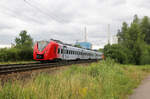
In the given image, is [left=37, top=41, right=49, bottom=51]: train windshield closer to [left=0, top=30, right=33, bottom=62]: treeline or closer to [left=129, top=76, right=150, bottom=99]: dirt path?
[left=0, top=30, right=33, bottom=62]: treeline

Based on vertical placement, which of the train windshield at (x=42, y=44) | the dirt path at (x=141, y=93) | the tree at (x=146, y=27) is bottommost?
the dirt path at (x=141, y=93)

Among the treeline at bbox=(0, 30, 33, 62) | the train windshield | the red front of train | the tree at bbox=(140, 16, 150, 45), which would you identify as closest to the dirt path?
the red front of train

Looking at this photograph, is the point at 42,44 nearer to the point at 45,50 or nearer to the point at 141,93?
the point at 45,50

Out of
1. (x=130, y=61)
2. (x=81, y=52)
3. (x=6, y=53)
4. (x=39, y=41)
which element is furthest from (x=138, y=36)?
(x=6, y=53)

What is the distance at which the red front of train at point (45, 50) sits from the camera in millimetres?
17375

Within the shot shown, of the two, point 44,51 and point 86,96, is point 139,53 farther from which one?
point 86,96

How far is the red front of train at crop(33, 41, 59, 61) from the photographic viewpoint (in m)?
17.4

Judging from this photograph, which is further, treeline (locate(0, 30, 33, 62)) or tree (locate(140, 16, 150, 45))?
tree (locate(140, 16, 150, 45))

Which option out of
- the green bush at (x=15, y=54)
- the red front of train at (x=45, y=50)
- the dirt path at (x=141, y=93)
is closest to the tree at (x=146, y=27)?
the green bush at (x=15, y=54)

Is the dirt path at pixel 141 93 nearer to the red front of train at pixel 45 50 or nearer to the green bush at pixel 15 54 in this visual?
the red front of train at pixel 45 50

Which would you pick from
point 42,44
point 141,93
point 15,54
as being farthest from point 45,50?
point 141,93

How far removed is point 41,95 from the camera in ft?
13.2

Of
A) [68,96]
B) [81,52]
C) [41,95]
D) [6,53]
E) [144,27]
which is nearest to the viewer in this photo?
[41,95]

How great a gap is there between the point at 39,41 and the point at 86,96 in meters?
14.7
